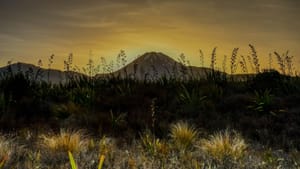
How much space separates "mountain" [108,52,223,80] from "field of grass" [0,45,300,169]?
0.34 m

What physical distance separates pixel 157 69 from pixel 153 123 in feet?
30.0

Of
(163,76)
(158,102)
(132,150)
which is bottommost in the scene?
(132,150)

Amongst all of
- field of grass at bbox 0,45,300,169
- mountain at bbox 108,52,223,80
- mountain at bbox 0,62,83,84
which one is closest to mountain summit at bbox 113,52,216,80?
mountain at bbox 108,52,223,80

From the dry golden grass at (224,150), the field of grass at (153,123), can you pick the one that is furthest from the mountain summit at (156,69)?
the dry golden grass at (224,150)

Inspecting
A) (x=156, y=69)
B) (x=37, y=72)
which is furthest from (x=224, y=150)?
(x=37, y=72)

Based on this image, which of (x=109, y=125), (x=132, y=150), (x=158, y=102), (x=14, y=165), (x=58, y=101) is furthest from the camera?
(x=58, y=101)

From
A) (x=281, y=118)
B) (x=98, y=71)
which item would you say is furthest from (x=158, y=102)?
(x=98, y=71)

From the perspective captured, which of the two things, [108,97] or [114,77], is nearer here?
[108,97]

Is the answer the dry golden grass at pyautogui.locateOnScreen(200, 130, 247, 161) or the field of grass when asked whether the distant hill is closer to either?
the field of grass

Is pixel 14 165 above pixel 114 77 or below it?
below

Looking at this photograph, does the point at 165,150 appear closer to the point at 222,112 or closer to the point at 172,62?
the point at 222,112

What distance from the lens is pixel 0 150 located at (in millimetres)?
5863

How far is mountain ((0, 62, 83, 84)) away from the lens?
14352mm

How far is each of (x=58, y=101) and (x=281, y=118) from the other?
712 cm
